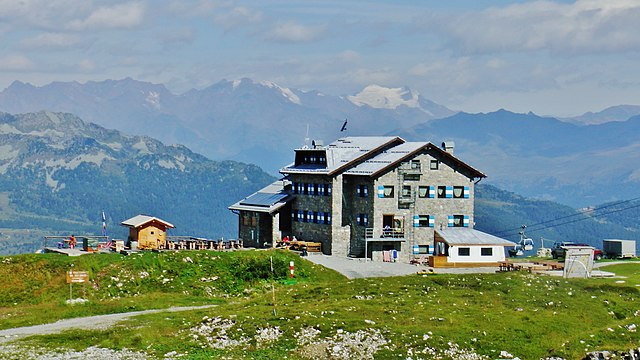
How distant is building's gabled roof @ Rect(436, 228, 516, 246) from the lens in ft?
354

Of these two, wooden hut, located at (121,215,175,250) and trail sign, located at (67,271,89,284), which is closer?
trail sign, located at (67,271,89,284)

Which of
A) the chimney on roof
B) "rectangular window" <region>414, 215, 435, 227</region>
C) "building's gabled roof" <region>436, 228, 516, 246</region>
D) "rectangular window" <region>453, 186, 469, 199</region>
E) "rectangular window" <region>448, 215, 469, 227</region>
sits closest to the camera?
"building's gabled roof" <region>436, 228, 516, 246</region>

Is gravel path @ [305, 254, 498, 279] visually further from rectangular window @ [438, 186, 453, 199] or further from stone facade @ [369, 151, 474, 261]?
rectangular window @ [438, 186, 453, 199]

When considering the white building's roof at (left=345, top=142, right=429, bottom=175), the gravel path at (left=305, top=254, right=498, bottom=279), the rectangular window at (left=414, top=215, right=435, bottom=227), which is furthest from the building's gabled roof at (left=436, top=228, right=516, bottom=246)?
the white building's roof at (left=345, top=142, right=429, bottom=175)

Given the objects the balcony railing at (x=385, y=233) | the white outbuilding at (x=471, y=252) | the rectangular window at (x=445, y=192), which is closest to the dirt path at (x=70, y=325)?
the white outbuilding at (x=471, y=252)

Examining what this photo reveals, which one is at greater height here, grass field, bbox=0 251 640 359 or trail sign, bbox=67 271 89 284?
trail sign, bbox=67 271 89 284

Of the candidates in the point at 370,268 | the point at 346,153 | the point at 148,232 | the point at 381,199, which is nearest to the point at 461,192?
the point at 381,199

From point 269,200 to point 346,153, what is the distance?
38.2ft

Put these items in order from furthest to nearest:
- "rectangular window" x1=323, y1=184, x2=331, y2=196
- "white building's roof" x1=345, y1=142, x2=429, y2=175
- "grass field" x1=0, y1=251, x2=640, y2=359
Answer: "rectangular window" x1=323, y1=184, x2=331, y2=196, "white building's roof" x1=345, y1=142, x2=429, y2=175, "grass field" x1=0, y1=251, x2=640, y2=359

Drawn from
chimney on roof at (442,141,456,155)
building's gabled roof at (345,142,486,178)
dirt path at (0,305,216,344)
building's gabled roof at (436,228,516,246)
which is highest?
chimney on roof at (442,141,456,155)

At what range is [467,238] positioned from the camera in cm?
10956

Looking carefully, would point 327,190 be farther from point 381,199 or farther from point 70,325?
point 70,325

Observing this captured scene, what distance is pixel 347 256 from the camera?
113812 millimetres

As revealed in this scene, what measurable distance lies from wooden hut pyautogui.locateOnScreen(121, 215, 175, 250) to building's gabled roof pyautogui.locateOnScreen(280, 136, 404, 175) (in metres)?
19.1
